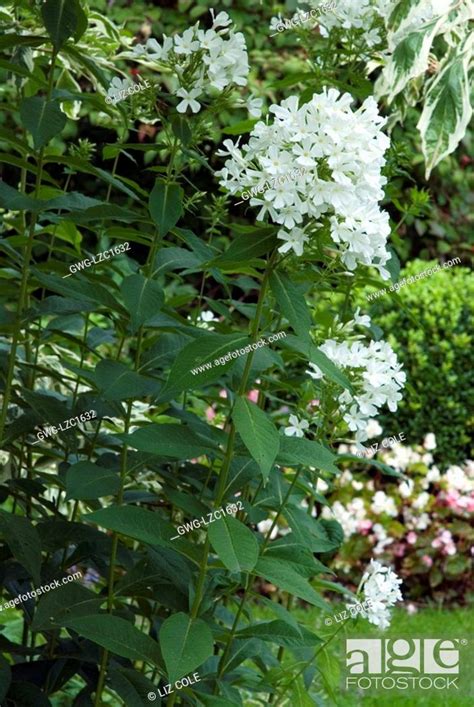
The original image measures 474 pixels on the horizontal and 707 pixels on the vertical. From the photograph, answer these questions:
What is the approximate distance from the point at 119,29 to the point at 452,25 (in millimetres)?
1140

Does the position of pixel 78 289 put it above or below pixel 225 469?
above

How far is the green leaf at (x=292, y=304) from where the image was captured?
1663 millimetres

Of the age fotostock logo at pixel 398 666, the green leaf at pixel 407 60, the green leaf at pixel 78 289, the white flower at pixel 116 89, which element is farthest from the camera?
the age fotostock logo at pixel 398 666

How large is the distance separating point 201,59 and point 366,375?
0.66 meters

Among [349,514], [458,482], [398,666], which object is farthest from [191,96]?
[458,482]

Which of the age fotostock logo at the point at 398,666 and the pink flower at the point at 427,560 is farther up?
the pink flower at the point at 427,560

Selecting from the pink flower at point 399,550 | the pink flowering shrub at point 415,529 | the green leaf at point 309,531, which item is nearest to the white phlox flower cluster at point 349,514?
the pink flowering shrub at point 415,529

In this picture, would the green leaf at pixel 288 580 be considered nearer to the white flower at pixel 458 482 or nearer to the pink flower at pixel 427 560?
the pink flower at pixel 427 560

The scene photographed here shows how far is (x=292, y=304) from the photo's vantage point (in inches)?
66.4

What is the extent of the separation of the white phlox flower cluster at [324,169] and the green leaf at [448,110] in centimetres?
58

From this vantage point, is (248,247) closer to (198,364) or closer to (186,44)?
(198,364)

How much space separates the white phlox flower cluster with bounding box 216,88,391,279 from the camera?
1.62m

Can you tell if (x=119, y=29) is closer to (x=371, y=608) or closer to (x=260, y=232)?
(x=260, y=232)

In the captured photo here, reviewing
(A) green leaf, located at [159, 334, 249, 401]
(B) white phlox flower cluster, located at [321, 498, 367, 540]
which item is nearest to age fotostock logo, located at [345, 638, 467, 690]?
(B) white phlox flower cluster, located at [321, 498, 367, 540]
